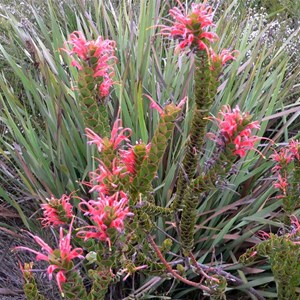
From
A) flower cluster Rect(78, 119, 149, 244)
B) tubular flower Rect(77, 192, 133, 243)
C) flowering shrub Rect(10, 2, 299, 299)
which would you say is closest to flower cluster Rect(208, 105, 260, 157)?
flowering shrub Rect(10, 2, 299, 299)

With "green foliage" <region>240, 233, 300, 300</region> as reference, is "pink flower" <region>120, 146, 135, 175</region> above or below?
above

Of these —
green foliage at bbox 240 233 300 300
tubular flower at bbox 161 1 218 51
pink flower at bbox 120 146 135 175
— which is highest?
tubular flower at bbox 161 1 218 51

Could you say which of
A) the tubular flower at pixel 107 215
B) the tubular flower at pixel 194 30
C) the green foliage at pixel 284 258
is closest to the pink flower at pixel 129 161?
the tubular flower at pixel 107 215

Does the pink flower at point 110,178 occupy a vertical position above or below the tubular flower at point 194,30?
below

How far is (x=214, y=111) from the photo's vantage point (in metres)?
2.55

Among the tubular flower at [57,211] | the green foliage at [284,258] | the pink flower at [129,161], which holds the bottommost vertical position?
the green foliage at [284,258]

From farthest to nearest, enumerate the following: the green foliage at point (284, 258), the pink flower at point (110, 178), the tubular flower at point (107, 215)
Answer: the green foliage at point (284, 258) < the pink flower at point (110, 178) < the tubular flower at point (107, 215)

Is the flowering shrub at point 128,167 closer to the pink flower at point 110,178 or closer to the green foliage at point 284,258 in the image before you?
the pink flower at point 110,178

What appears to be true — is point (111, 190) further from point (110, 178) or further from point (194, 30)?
point (194, 30)

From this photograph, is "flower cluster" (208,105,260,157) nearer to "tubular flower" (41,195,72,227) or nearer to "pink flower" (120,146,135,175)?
"pink flower" (120,146,135,175)

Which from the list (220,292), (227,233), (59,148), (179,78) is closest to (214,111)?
(179,78)

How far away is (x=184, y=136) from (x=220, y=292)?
2.81ft

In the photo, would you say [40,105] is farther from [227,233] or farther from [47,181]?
[227,233]

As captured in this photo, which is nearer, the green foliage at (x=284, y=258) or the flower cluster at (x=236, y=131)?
the flower cluster at (x=236, y=131)
